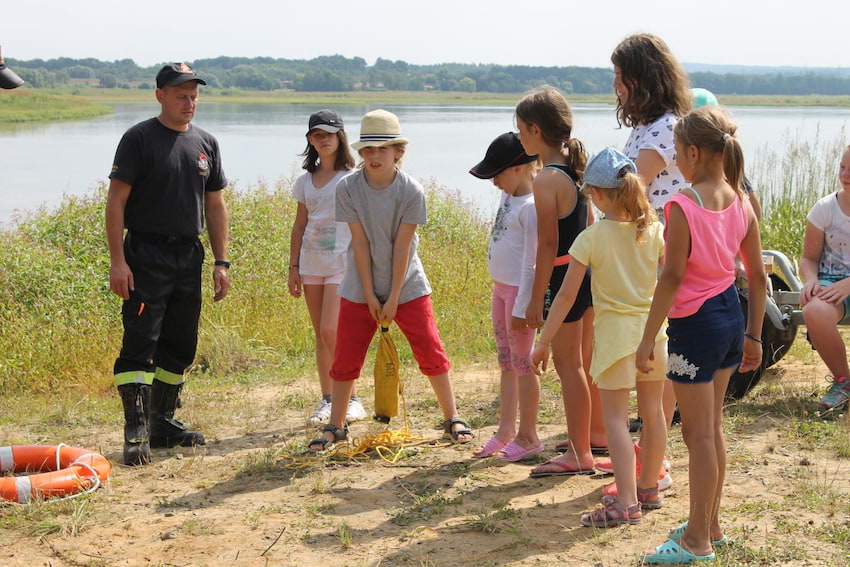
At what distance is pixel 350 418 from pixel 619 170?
8.32 feet

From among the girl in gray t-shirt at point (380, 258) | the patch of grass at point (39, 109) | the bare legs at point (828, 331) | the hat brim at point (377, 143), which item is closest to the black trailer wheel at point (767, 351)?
the bare legs at point (828, 331)

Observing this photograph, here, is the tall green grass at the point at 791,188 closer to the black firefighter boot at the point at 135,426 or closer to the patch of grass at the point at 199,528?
the black firefighter boot at the point at 135,426

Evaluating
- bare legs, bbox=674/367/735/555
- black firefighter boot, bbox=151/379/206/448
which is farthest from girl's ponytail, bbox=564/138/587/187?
black firefighter boot, bbox=151/379/206/448

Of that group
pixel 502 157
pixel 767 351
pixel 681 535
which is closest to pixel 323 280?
pixel 502 157

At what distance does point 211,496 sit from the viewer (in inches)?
179

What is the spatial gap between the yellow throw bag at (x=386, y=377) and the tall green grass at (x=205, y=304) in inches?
81.7

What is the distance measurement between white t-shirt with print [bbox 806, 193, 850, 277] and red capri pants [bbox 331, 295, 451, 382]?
2.36 meters

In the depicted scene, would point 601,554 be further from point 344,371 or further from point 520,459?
point 344,371

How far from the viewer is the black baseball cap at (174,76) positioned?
505cm

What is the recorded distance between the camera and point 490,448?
4.96 meters

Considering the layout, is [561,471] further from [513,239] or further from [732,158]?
[732,158]

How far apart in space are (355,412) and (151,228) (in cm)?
156

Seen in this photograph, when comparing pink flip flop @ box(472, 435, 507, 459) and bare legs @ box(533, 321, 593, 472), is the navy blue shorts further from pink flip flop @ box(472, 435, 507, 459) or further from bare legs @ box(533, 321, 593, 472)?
pink flip flop @ box(472, 435, 507, 459)

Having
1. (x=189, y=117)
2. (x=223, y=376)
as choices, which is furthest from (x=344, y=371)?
(x=223, y=376)
